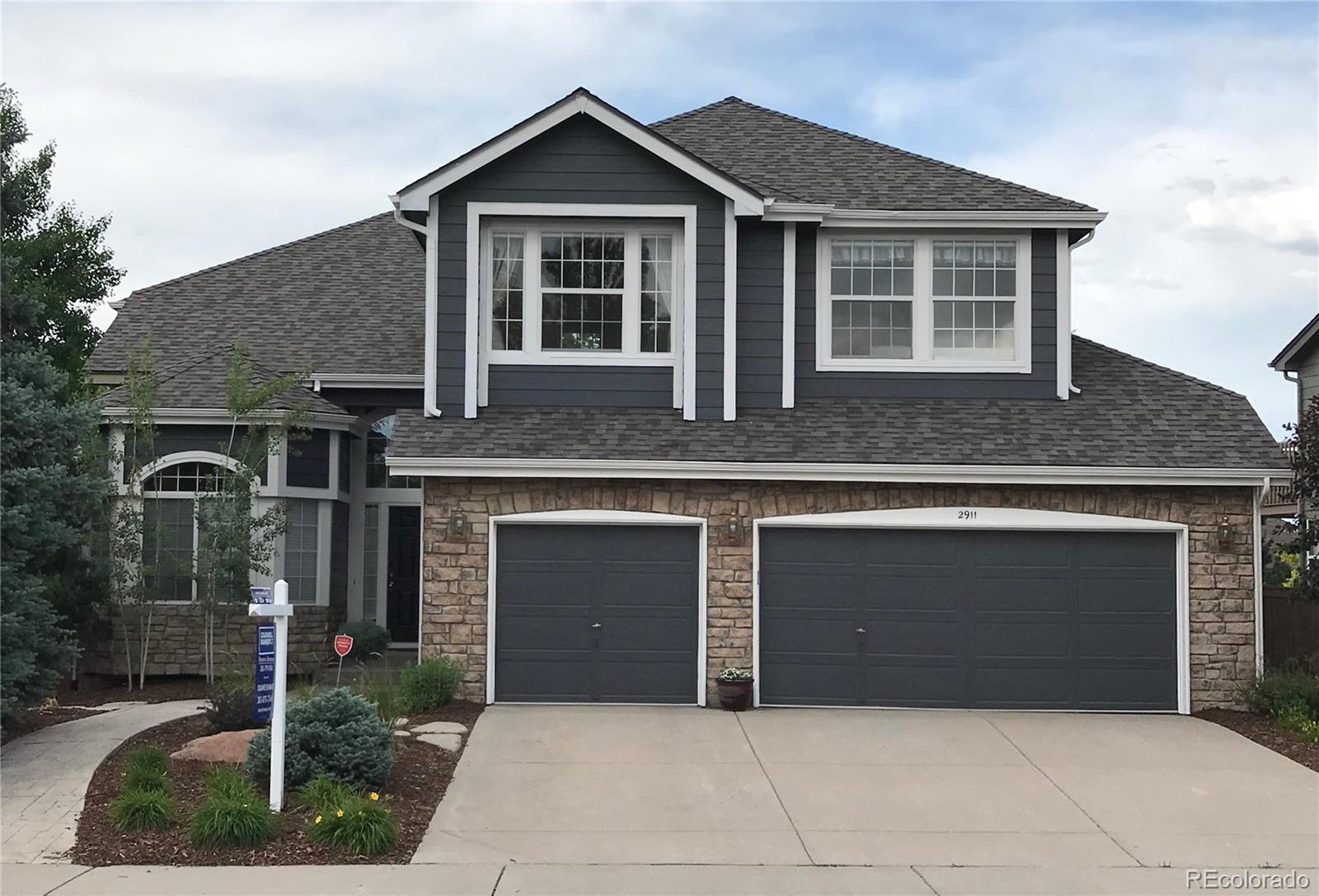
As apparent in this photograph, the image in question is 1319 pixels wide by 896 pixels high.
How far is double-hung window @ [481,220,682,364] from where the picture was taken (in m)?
15.1

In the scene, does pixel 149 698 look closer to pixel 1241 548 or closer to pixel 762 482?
pixel 762 482

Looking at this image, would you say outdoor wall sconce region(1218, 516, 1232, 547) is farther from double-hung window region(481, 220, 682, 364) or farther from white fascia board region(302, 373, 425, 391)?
white fascia board region(302, 373, 425, 391)

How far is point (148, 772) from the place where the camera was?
392 inches

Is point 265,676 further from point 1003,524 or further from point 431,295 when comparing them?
point 1003,524

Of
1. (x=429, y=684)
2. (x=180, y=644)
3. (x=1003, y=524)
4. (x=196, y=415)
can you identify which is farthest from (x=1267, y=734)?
(x=196, y=415)

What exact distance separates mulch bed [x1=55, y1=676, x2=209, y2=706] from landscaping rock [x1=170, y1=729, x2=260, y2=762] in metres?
3.50

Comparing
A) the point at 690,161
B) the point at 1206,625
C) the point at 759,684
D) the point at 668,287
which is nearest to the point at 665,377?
the point at 668,287

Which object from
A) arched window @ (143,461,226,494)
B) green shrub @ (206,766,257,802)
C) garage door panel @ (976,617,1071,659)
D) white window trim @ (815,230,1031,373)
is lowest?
green shrub @ (206,766,257,802)

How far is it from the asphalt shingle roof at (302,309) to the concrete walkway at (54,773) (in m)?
6.04

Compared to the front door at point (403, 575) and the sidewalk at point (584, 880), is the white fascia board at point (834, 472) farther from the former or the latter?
the sidewalk at point (584, 880)

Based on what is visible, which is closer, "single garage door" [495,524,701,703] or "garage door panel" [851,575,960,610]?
"single garage door" [495,524,701,703]

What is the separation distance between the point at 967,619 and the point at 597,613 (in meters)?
4.08

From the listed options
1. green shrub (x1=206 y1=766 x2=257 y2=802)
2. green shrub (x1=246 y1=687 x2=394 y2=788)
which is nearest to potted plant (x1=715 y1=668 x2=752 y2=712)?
green shrub (x1=246 y1=687 x2=394 y2=788)

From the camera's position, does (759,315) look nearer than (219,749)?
No
